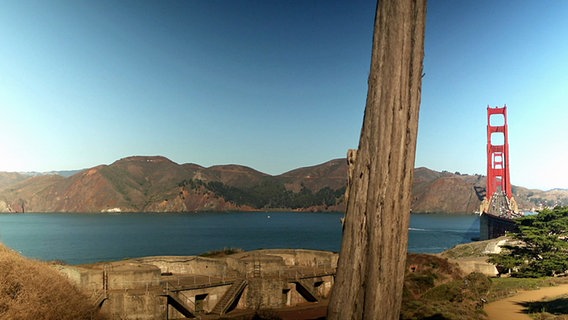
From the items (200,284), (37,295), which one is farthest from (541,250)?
(37,295)

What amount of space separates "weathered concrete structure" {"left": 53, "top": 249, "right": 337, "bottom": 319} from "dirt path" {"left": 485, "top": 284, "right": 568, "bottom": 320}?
1121 centimetres

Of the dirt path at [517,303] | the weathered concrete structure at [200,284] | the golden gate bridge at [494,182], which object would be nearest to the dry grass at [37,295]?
the weathered concrete structure at [200,284]

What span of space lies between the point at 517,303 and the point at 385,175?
25.5 m

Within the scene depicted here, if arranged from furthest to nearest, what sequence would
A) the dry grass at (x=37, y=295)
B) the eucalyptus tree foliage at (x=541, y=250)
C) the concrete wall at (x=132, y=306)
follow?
the eucalyptus tree foliage at (x=541, y=250), the concrete wall at (x=132, y=306), the dry grass at (x=37, y=295)

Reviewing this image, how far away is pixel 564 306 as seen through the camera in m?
22.5

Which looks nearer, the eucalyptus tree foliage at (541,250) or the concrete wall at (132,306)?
the concrete wall at (132,306)

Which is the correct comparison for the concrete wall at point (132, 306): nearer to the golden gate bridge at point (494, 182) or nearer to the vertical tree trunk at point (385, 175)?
the vertical tree trunk at point (385, 175)

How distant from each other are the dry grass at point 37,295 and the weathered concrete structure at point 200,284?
130cm

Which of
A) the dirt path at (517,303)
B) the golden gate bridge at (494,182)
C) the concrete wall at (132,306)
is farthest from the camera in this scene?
the golden gate bridge at (494,182)

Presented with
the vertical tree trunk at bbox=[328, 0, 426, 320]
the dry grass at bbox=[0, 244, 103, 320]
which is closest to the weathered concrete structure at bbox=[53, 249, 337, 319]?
the dry grass at bbox=[0, 244, 103, 320]

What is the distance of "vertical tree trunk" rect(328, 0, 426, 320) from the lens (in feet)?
12.3

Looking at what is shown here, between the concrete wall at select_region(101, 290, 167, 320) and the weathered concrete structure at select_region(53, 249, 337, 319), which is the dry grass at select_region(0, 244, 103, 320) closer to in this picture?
the concrete wall at select_region(101, 290, 167, 320)

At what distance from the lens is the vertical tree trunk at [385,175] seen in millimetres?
3742

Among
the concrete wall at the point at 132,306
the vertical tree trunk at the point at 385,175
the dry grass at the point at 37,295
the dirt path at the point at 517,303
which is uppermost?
the vertical tree trunk at the point at 385,175
